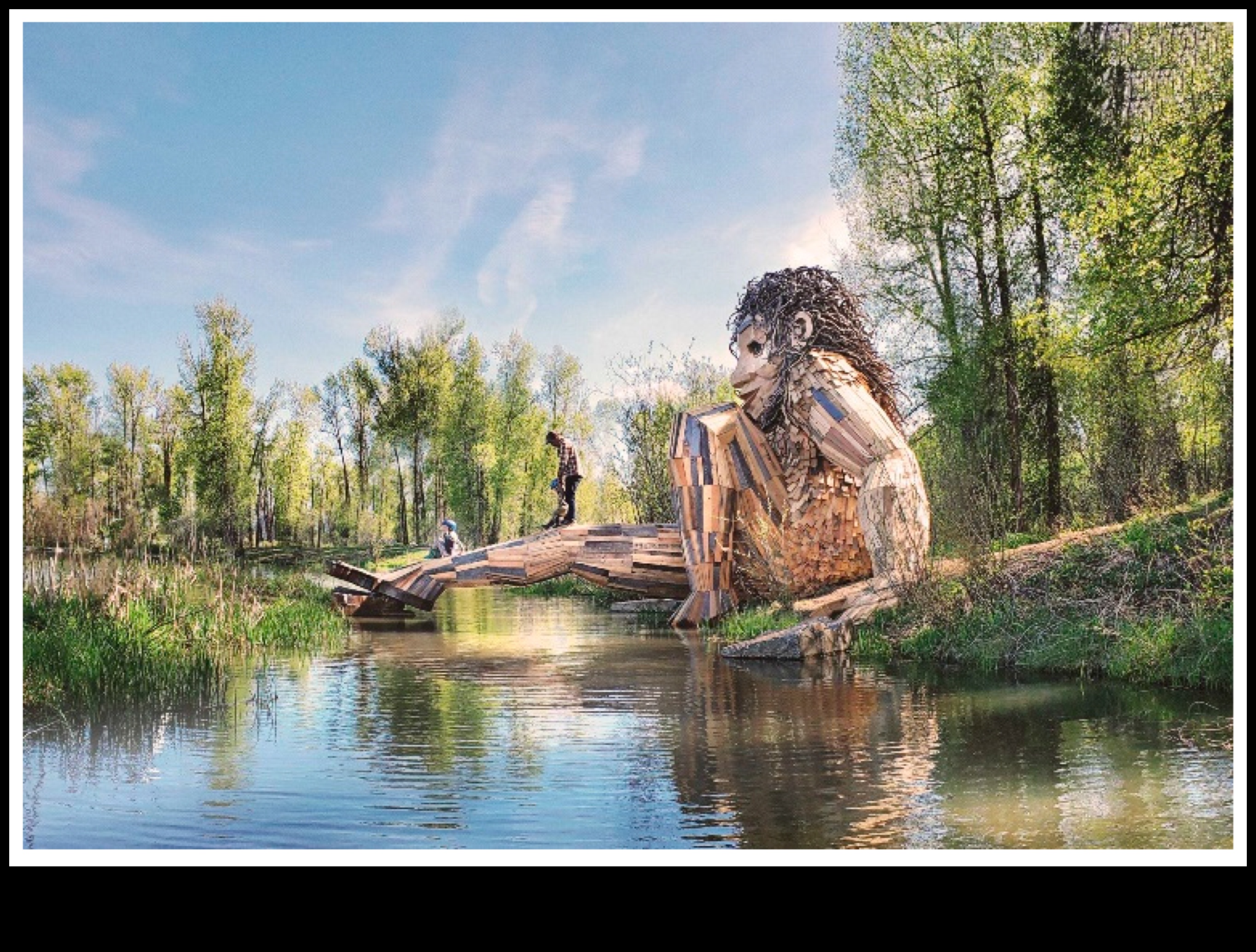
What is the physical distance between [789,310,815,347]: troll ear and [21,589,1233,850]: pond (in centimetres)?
354

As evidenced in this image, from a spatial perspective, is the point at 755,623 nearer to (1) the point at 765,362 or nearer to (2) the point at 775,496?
(2) the point at 775,496

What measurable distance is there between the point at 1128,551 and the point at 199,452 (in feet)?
35.4

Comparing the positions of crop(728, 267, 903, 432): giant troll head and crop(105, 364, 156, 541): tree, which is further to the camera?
crop(728, 267, 903, 432): giant troll head

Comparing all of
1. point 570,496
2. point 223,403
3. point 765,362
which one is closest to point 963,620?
point 765,362

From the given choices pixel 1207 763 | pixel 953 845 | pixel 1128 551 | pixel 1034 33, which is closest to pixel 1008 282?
pixel 1034 33

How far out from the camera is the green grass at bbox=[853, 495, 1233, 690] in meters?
6.17

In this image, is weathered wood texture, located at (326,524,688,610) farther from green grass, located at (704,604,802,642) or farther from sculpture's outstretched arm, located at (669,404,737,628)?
green grass, located at (704,604,802,642)

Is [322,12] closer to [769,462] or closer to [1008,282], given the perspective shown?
[769,462]

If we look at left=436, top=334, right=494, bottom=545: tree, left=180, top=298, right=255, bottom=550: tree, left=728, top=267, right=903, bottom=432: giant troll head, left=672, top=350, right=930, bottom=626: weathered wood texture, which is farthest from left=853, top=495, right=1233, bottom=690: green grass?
left=436, top=334, right=494, bottom=545: tree

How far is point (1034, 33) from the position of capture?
11.5m

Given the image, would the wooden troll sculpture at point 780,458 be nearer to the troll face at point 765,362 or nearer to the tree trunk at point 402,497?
the troll face at point 765,362

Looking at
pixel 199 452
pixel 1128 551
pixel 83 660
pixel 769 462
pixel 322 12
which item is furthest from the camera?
pixel 199 452

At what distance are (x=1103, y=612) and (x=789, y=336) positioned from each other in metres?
3.82

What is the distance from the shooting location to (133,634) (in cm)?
659
